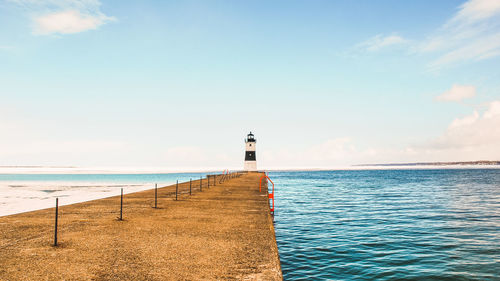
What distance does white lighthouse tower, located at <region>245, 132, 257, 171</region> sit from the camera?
68375 millimetres

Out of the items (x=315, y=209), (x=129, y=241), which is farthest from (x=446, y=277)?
(x=315, y=209)

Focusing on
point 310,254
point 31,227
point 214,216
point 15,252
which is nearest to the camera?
point 15,252

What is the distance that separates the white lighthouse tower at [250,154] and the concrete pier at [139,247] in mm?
56536

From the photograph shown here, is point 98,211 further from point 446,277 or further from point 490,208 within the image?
point 490,208

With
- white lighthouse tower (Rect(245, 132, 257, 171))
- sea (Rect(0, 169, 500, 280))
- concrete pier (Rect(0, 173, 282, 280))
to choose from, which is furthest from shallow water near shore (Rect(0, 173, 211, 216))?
white lighthouse tower (Rect(245, 132, 257, 171))

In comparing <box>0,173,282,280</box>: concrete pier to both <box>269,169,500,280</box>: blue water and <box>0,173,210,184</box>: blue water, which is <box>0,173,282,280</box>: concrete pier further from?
<box>0,173,210,184</box>: blue water

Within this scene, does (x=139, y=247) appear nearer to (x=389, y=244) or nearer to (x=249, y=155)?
(x=389, y=244)

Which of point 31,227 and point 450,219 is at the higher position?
point 31,227

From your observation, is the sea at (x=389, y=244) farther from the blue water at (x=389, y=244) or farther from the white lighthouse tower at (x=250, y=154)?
the white lighthouse tower at (x=250, y=154)

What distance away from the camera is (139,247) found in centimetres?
715

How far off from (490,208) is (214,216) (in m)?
18.6

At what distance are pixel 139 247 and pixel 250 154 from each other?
62.5 meters

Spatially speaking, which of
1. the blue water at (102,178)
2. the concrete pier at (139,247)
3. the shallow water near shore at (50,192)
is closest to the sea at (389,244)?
the shallow water near shore at (50,192)

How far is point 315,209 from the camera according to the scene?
20984 mm
